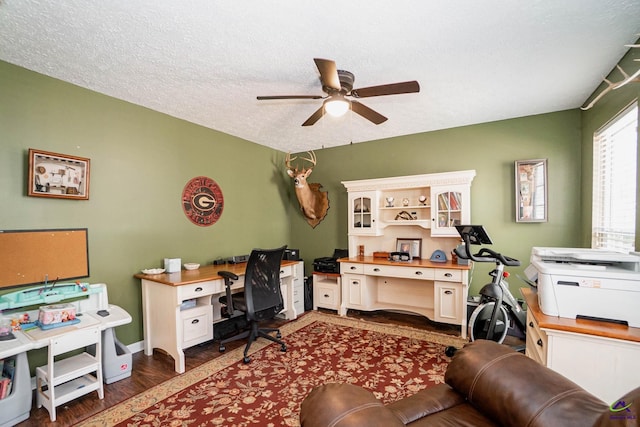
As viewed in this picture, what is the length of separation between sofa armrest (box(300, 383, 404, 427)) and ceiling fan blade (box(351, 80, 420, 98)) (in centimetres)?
182

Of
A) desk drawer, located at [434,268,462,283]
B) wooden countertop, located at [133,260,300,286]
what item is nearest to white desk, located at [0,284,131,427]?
wooden countertop, located at [133,260,300,286]

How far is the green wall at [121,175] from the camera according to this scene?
89.1 inches

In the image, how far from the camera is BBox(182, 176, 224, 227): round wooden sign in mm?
3465

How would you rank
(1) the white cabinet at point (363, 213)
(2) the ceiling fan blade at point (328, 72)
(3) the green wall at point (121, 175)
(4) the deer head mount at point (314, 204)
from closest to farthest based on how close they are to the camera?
(2) the ceiling fan blade at point (328, 72)
(3) the green wall at point (121, 175)
(1) the white cabinet at point (363, 213)
(4) the deer head mount at point (314, 204)

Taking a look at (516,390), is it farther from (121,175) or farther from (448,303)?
(121,175)

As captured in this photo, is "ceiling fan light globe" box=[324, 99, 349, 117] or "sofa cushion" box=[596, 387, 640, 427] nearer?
"sofa cushion" box=[596, 387, 640, 427]

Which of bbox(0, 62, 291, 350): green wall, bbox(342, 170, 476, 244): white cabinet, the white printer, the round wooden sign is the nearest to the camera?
the white printer

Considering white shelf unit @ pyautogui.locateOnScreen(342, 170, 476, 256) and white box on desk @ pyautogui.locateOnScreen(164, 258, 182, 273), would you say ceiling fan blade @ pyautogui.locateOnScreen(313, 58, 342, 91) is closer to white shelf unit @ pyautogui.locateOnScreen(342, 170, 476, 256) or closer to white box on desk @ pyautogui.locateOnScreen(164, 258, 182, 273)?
white shelf unit @ pyautogui.locateOnScreen(342, 170, 476, 256)

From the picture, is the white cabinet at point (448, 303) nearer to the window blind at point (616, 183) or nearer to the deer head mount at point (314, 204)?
the window blind at point (616, 183)

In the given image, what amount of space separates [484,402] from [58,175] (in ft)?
11.0

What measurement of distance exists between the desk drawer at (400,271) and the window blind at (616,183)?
1.62 meters

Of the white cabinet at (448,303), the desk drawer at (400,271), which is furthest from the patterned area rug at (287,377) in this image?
the desk drawer at (400,271)

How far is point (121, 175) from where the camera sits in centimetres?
286

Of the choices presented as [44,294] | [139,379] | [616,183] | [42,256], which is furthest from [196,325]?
[616,183]
